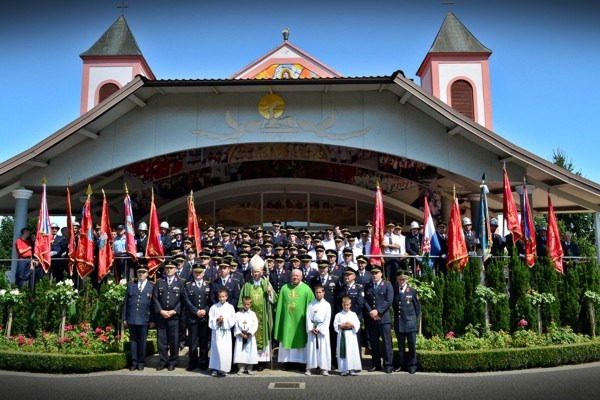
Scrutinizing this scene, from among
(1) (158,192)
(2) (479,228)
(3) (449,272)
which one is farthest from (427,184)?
(1) (158,192)

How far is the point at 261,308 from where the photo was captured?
10.6 meters

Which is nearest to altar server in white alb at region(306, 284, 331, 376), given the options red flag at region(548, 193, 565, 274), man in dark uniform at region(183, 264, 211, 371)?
man in dark uniform at region(183, 264, 211, 371)

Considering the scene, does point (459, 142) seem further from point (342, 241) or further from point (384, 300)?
point (384, 300)

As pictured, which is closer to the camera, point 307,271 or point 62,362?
point 62,362

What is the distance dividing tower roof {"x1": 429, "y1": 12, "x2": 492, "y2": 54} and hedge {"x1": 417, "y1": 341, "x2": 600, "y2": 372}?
24340mm

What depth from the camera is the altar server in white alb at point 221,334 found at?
10.0m

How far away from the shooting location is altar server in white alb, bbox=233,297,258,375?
10211 mm

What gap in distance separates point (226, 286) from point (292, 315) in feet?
4.64

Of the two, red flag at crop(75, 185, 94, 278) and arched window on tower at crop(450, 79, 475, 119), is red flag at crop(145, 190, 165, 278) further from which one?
arched window on tower at crop(450, 79, 475, 119)

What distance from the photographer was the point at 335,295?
10938mm

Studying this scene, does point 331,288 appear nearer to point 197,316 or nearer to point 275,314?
point 275,314

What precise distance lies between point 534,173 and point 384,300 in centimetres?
901

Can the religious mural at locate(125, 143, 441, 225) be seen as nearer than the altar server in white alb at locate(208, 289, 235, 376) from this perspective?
No

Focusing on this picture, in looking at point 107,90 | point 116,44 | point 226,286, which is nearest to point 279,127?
point 226,286
